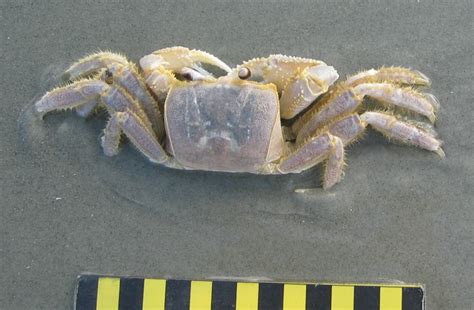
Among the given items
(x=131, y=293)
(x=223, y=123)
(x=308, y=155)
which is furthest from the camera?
(x=131, y=293)

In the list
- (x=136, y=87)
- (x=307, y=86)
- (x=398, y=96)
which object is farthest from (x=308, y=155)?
(x=136, y=87)

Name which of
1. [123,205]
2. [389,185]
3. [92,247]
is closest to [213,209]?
[123,205]

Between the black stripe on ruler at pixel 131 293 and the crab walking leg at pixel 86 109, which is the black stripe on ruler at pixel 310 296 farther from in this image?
the crab walking leg at pixel 86 109

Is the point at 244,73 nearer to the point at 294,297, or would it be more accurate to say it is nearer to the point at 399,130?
the point at 399,130

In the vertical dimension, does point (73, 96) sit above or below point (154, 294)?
above

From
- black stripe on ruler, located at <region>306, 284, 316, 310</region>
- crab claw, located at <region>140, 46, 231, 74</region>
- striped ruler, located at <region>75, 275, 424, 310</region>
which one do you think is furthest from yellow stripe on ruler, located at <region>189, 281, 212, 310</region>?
crab claw, located at <region>140, 46, 231, 74</region>

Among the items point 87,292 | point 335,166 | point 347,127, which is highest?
point 347,127
